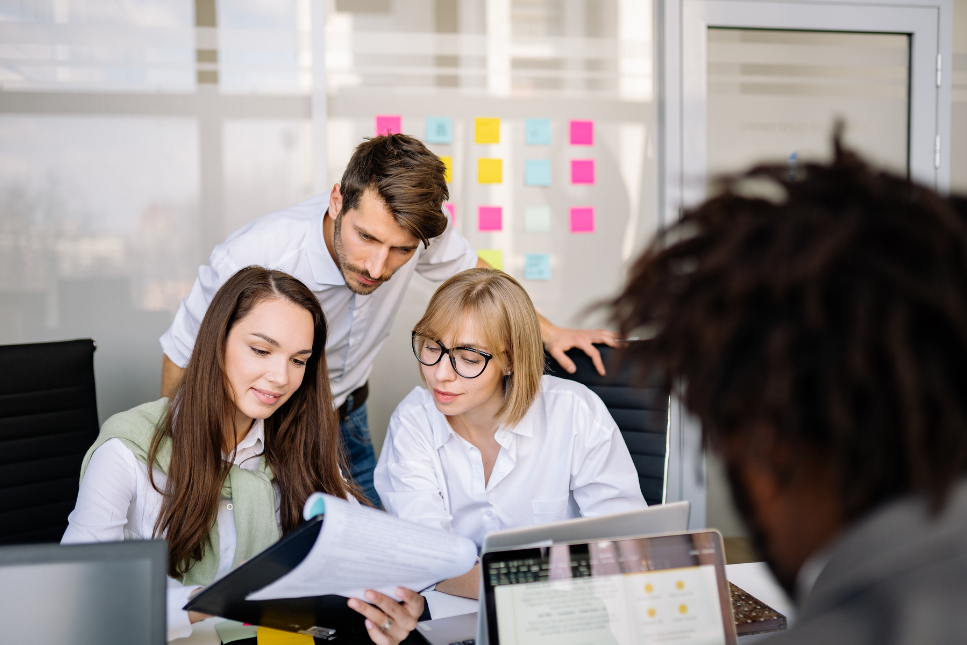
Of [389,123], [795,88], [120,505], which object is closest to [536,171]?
[389,123]

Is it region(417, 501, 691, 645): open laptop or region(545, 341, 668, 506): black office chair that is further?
region(545, 341, 668, 506): black office chair

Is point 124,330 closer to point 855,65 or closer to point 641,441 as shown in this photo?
point 641,441

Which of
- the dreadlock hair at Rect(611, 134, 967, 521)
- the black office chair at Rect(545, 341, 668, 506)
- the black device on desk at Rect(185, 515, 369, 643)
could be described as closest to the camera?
the dreadlock hair at Rect(611, 134, 967, 521)

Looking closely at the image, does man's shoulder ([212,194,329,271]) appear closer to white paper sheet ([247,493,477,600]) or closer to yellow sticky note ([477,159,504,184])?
yellow sticky note ([477,159,504,184])

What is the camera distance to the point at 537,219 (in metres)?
2.98

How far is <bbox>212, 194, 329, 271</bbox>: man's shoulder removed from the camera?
1.90 meters

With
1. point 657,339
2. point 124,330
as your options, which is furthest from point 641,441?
point 124,330

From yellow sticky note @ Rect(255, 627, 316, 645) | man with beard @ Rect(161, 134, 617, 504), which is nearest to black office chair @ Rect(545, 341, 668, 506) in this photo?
man with beard @ Rect(161, 134, 617, 504)

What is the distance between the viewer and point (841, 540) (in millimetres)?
460

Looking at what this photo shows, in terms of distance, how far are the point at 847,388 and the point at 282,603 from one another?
77cm

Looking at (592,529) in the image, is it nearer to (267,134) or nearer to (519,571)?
(519,571)

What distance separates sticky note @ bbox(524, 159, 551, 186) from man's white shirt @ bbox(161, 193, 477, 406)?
731mm

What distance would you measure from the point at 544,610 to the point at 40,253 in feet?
8.44

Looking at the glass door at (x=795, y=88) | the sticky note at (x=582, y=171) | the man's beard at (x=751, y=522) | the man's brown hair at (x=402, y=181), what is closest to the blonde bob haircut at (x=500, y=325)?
the man's brown hair at (x=402, y=181)
